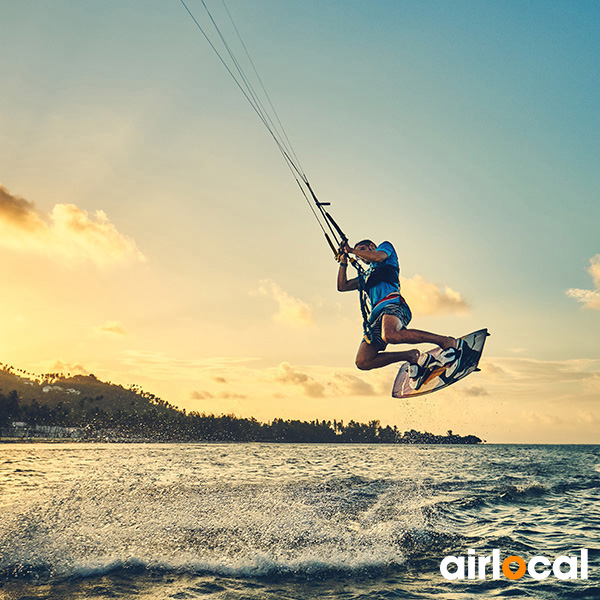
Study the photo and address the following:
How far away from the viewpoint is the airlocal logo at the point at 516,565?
36.4ft

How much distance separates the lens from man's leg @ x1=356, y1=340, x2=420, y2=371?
9.22 meters

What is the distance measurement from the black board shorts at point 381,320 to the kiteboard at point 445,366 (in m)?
0.77

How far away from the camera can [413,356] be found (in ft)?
30.2

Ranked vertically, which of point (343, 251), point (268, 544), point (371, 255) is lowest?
point (268, 544)

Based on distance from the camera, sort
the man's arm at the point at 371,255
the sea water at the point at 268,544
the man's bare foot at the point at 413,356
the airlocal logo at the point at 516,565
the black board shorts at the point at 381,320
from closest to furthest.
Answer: the black board shorts at the point at 381,320, the man's arm at the point at 371,255, the man's bare foot at the point at 413,356, the sea water at the point at 268,544, the airlocal logo at the point at 516,565

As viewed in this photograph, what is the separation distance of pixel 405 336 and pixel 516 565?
755cm

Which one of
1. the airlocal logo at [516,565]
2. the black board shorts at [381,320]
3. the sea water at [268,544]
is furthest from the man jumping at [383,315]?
the airlocal logo at [516,565]

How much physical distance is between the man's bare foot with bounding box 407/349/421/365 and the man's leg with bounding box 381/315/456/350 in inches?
22.1

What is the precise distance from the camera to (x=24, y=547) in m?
11.6

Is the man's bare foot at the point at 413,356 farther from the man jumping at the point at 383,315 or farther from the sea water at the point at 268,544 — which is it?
the sea water at the point at 268,544

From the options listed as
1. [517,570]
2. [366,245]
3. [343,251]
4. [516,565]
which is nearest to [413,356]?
[366,245]

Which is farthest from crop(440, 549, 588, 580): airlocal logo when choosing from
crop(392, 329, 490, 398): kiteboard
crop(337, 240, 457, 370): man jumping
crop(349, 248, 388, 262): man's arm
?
crop(349, 248, 388, 262): man's arm

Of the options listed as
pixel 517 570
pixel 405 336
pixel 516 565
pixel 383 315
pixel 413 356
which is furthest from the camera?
pixel 516 565

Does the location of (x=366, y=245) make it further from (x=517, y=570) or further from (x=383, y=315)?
(x=517, y=570)
